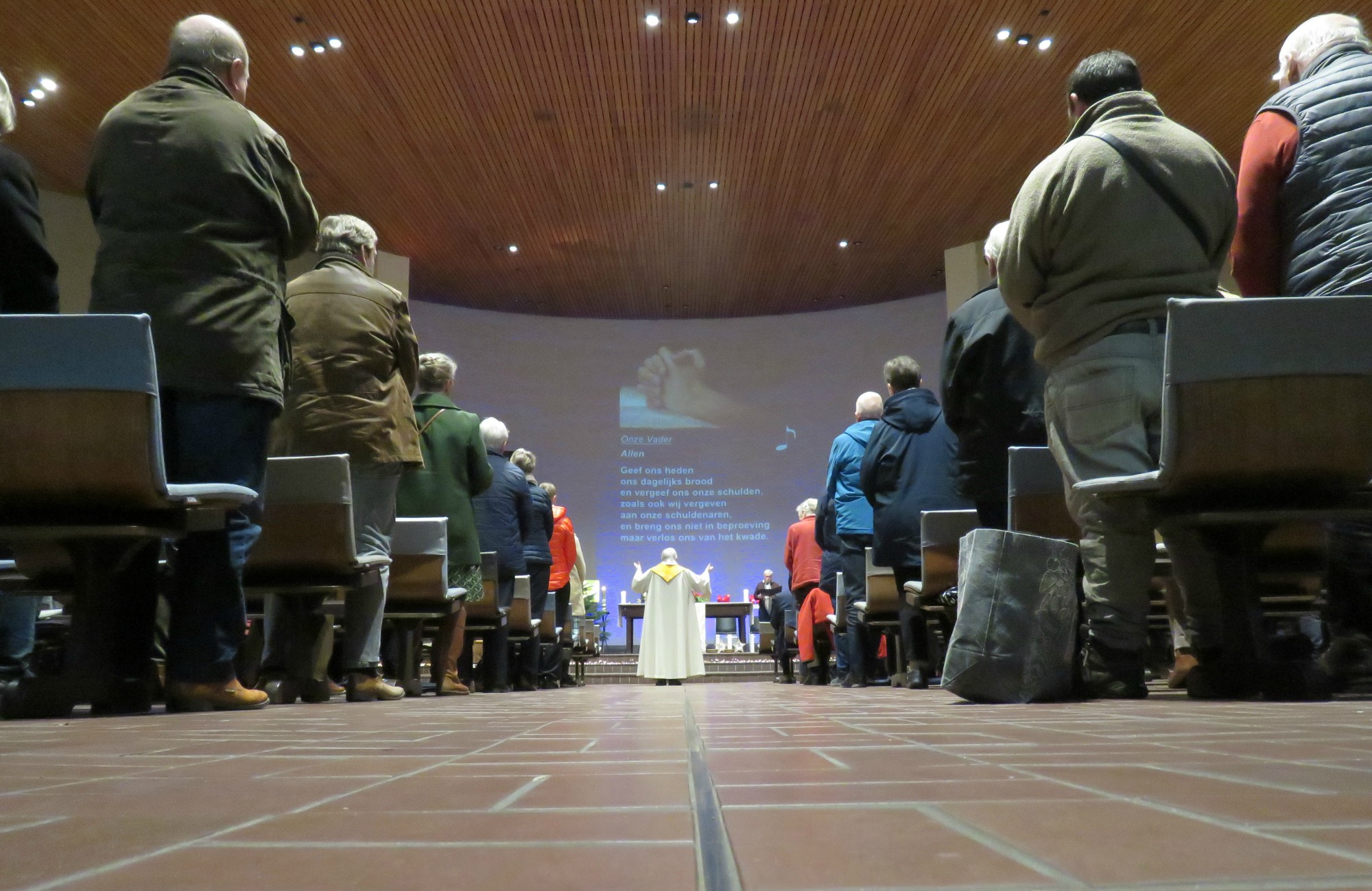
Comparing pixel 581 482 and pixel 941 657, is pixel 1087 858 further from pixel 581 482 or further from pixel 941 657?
pixel 581 482

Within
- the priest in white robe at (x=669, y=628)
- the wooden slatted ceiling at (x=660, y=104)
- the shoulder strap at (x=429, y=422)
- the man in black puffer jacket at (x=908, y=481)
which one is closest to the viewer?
the shoulder strap at (x=429, y=422)

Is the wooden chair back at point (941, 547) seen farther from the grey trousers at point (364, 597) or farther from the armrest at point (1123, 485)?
the grey trousers at point (364, 597)

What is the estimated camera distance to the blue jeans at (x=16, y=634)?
2832 millimetres

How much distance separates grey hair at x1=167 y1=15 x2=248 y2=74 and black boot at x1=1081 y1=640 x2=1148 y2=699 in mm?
2511

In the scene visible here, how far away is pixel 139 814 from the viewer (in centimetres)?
74

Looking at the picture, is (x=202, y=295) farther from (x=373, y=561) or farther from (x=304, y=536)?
(x=373, y=561)

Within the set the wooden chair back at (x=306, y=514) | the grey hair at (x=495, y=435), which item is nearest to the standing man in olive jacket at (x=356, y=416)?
the wooden chair back at (x=306, y=514)

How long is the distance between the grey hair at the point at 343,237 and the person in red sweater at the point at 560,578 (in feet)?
12.0

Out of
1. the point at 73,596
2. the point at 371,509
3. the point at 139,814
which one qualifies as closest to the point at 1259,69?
the point at 371,509

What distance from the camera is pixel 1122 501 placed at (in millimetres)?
2418

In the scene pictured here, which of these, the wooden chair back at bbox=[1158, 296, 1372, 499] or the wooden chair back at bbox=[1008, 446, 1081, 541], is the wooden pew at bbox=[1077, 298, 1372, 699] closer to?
the wooden chair back at bbox=[1158, 296, 1372, 499]

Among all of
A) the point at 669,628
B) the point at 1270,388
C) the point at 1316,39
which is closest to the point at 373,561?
the point at 1270,388

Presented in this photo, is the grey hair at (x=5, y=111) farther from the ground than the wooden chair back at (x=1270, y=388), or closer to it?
farther from the ground

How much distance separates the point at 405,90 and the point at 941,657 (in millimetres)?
7801
